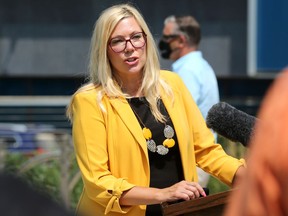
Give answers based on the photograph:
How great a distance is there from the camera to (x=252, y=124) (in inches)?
141

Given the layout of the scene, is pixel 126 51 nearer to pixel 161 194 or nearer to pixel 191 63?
pixel 161 194

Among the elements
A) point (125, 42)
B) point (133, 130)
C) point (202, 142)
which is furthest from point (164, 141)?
point (125, 42)

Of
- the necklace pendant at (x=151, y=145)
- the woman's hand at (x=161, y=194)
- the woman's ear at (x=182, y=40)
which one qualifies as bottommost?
the woman's ear at (x=182, y=40)

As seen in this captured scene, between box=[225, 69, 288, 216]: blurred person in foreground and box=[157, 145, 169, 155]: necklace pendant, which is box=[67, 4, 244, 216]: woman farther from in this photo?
box=[225, 69, 288, 216]: blurred person in foreground

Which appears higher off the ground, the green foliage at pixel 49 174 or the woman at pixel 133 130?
the woman at pixel 133 130

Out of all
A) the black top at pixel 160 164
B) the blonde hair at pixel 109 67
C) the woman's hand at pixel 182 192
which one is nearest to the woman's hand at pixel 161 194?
the woman's hand at pixel 182 192

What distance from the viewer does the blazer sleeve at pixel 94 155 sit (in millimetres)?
3621

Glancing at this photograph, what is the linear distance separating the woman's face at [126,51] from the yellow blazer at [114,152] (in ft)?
0.62

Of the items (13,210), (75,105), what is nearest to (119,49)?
(75,105)

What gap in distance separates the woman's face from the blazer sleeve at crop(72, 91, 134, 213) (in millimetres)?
248

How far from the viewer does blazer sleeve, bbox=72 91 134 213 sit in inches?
143

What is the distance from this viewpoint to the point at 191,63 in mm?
6059

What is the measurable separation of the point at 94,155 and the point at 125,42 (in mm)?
562

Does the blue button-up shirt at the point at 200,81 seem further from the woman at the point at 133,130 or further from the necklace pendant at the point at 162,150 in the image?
the necklace pendant at the point at 162,150
